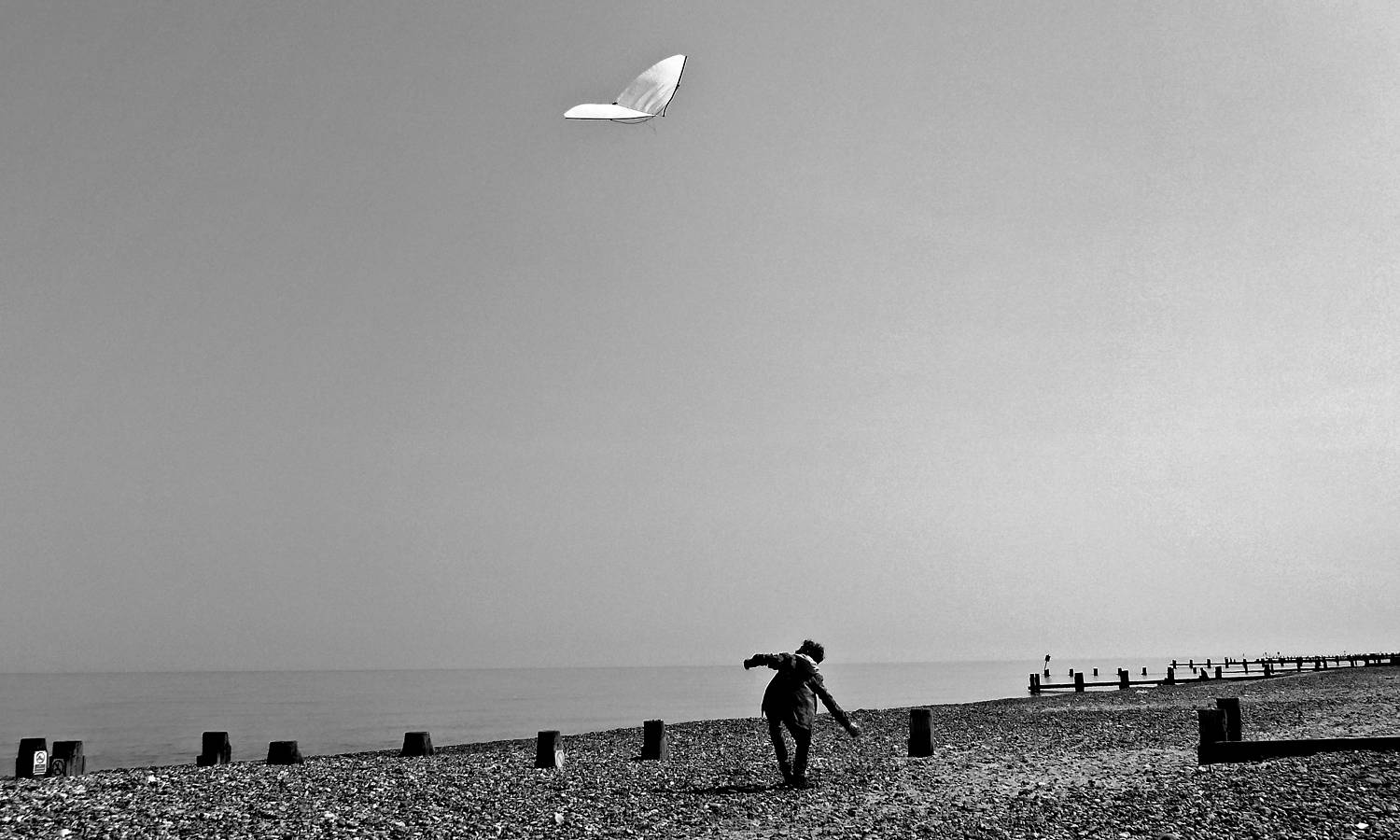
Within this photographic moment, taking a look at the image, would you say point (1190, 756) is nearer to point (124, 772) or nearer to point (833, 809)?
point (833, 809)

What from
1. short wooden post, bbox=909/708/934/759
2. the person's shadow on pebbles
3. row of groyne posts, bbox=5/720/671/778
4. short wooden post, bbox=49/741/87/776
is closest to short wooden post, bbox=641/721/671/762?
row of groyne posts, bbox=5/720/671/778

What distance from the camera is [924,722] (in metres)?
18.5

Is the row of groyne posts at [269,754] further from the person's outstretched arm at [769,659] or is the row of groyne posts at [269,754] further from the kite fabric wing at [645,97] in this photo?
the kite fabric wing at [645,97]

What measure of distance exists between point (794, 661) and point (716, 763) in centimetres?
471

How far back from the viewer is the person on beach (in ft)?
46.0

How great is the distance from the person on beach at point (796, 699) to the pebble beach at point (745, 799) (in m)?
0.46

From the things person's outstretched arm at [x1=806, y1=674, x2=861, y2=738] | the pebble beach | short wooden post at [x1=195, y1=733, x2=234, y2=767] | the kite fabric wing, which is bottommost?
short wooden post at [x1=195, y1=733, x2=234, y2=767]

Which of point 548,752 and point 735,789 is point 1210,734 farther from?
point 548,752

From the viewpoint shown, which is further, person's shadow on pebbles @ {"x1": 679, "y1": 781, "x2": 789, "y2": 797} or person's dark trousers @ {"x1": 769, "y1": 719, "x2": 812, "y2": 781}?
person's dark trousers @ {"x1": 769, "y1": 719, "x2": 812, "y2": 781}

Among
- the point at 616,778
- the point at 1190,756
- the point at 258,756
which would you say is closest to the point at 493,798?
the point at 616,778

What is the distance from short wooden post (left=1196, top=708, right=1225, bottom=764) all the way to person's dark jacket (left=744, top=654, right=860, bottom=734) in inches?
198

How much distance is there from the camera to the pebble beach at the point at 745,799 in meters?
10.6

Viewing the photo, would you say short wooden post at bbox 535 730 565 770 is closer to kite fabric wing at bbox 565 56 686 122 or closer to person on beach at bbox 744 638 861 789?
person on beach at bbox 744 638 861 789

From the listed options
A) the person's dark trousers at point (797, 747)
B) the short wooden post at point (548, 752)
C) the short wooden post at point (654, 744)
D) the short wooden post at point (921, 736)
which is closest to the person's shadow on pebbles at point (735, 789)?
the person's dark trousers at point (797, 747)
